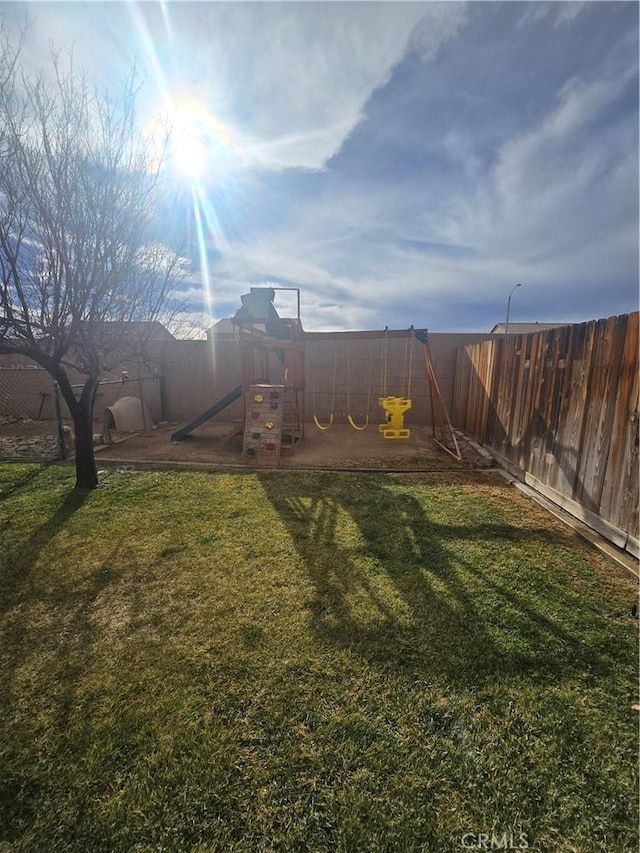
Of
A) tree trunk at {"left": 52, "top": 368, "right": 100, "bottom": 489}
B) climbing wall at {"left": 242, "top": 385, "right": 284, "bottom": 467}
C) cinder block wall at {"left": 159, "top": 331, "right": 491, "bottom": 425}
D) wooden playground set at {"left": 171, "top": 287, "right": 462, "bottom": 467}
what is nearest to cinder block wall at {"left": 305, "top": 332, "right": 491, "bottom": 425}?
cinder block wall at {"left": 159, "top": 331, "right": 491, "bottom": 425}

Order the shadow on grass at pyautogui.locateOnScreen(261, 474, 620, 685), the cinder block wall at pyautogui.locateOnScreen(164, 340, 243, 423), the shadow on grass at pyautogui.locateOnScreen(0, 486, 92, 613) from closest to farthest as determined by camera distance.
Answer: the shadow on grass at pyautogui.locateOnScreen(261, 474, 620, 685) < the shadow on grass at pyautogui.locateOnScreen(0, 486, 92, 613) < the cinder block wall at pyautogui.locateOnScreen(164, 340, 243, 423)

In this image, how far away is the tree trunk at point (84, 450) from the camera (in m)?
4.13

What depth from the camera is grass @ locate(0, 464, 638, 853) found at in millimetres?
1164

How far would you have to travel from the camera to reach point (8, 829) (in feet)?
3.75

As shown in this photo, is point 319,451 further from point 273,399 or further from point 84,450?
point 84,450

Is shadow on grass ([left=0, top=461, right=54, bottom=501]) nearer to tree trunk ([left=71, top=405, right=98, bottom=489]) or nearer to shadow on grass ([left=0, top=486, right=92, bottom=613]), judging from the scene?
tree trunk ([left=71, top=405, right=98, bottom=489])

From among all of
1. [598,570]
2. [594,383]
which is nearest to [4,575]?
[598,570]

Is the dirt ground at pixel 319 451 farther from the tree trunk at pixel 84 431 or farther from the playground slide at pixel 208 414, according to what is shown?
the tree trunk at pixel 84 431

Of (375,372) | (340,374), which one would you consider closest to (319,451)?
(340,374)

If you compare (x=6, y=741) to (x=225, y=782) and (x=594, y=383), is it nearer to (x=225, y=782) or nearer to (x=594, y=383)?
(x=225, y=782)

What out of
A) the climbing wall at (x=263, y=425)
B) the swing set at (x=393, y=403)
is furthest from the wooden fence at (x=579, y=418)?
the climbing wall at (x=263, y=425)

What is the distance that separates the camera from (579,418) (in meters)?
3.43

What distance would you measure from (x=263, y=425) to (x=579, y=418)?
409cm

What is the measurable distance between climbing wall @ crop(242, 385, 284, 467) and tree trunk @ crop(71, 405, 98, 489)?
2015mm
